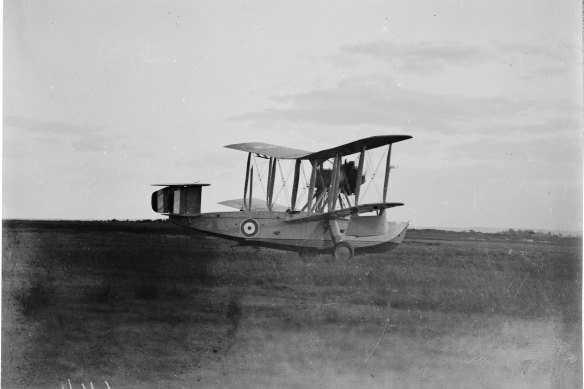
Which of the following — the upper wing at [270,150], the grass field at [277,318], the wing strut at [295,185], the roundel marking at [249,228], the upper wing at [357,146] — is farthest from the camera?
the roundel marking at [249,228]

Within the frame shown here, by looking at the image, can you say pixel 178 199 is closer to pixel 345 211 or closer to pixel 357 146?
pixel 345 211

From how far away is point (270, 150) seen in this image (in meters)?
8.22

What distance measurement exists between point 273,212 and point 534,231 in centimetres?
352

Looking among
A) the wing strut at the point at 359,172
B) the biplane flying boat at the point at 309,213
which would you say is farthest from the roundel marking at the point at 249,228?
the wing strut at the point at 359,172

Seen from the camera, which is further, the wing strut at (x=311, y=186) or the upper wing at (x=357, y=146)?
the wing strut at (x=311, y=186)

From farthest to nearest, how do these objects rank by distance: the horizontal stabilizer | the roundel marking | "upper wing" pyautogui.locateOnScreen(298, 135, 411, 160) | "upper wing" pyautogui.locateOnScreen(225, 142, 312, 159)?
the horizontal stabilizer < the roundel marking < "upper wing" pyautogui.locateOnScreen(225, 142, 312, 159) < "upper wing" pyautogui.locateOnScreen(298, 135, 411, 160)

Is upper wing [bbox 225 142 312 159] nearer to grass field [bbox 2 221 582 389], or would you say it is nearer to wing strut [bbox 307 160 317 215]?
wing strut [bbox 307 160 317 215]

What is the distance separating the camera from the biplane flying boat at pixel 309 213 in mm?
8195

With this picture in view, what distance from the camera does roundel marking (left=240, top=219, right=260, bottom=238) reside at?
8773 mm

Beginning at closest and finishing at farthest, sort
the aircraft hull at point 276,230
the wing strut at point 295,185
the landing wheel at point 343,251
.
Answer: the landing wheel at point 343,251 → the wing strut at point 295,185 → the aircraft hull at point 276,230

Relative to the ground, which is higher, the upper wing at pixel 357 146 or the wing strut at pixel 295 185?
the upper wing at pixel 357 146

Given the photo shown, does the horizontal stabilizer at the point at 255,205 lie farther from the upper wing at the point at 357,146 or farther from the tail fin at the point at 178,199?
the upper wing at the point at 357,146

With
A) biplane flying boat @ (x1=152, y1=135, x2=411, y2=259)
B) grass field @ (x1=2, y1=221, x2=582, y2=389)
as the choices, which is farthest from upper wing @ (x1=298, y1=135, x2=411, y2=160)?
grass field @ (x1=2, y1=221, x2=582, y2=389)

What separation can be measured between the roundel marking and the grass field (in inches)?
20.6
